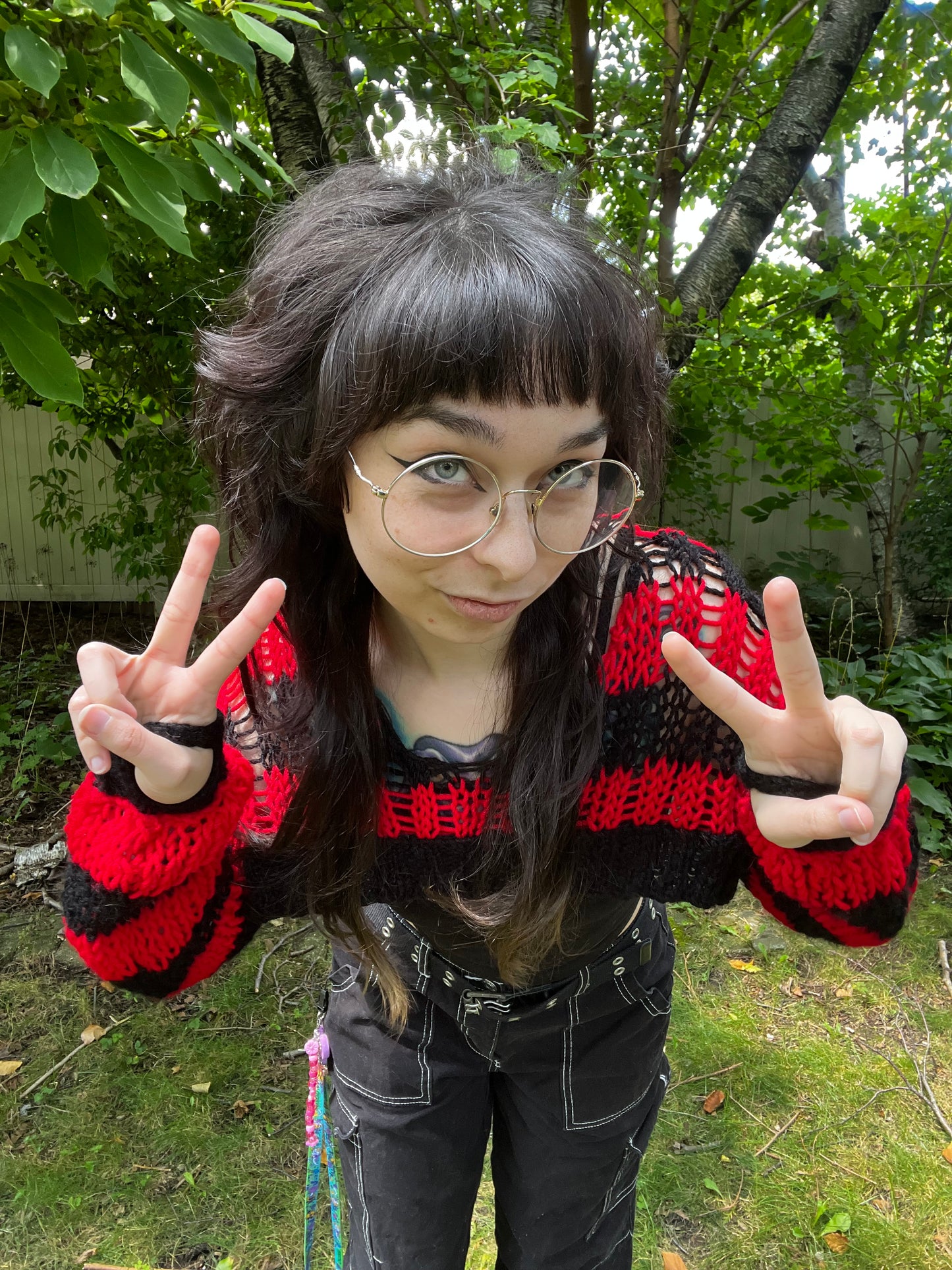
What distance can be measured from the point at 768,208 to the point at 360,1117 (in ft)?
9.64

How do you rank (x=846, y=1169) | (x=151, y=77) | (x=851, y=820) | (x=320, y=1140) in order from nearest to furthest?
(x=851, y=820), (x=151, y=77), (x=320, y=1140), (x=846, y=1169)

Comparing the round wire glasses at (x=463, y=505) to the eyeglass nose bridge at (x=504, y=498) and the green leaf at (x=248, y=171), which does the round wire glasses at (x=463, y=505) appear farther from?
the green leaf at (x=248, y=171)

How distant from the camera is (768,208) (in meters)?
2.78

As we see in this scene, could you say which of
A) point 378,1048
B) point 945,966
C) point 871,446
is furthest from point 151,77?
point 871,446

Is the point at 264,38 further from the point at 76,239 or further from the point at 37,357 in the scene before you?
the point at 37,357

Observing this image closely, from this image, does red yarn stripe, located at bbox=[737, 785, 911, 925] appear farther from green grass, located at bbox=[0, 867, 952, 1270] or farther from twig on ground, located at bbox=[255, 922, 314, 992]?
twig on ground, located at bbox=[255, 922, 314, 992]

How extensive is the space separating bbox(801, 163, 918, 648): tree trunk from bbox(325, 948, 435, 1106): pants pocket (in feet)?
10.8

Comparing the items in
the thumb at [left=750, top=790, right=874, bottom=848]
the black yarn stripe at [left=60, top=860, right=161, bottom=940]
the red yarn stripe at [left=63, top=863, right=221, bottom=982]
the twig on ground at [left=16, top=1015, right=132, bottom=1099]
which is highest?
the thumb at [left=750, top=790, right=874, bottom=848]

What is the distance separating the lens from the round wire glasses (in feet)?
2.86

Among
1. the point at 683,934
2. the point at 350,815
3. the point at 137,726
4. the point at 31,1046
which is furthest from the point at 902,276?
the point at 31,1046

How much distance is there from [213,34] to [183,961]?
52.5 inches

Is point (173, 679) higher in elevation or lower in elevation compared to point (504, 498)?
lower

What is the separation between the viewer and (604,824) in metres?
1.16

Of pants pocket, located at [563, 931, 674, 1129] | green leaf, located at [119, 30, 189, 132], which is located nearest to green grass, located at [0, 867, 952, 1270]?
pants pocket, located at [563, 931, 674, 1129]
